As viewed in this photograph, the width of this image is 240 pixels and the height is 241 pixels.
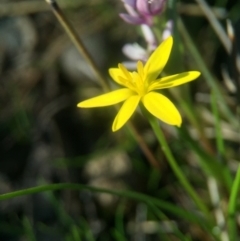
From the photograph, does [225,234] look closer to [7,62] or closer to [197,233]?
[197,233]

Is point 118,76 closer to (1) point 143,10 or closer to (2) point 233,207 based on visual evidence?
(1) point 143,10

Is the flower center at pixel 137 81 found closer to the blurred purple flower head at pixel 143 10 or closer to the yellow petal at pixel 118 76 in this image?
the yellow petal at pixel 118 76

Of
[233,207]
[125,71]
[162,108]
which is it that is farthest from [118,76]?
[233,207]

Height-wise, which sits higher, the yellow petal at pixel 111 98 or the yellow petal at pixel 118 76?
the yellow petal at pixel 118 76

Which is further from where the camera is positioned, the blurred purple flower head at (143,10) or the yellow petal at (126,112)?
the blurred purple flower head at (143,10)

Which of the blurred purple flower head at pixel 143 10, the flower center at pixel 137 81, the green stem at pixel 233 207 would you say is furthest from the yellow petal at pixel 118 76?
the green stem at pixel 233 207

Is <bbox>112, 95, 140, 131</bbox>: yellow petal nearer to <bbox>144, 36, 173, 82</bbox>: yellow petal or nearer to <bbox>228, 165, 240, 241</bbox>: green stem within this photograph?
<bbox>144, 36, 173, 82</bbox>: yellow petal
